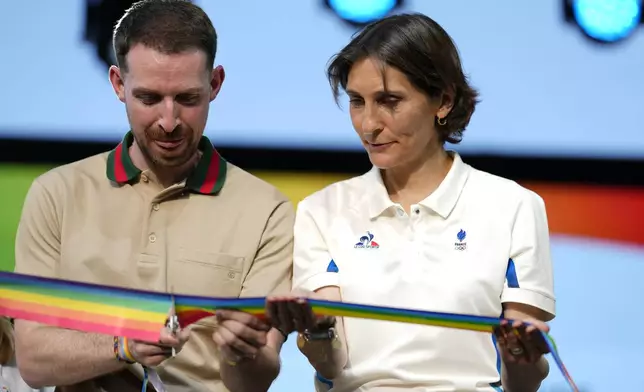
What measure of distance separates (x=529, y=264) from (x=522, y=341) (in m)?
0.34

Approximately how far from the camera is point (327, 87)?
13.7 feet

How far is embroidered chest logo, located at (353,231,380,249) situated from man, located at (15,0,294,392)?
8.8 inches

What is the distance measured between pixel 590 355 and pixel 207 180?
1.57 metres

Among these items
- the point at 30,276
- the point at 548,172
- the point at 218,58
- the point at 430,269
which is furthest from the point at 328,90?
the point at 30,276

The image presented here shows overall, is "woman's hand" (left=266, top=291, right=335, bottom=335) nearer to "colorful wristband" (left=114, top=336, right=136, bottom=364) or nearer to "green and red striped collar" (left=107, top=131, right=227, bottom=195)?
"colorful wristband" (left=114, top=336, right=136, bottom=364)

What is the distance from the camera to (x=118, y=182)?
3.18 m

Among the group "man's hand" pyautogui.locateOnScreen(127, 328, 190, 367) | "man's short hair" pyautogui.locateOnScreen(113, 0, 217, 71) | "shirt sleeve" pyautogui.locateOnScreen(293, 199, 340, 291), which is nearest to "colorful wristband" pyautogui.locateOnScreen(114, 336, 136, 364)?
"man's hand" pyautogui.locateOnScreen(127, 328, 190, 367)

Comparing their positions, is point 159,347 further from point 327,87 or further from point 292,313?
point 327,87

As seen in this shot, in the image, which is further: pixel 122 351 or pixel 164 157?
pixel 164 157

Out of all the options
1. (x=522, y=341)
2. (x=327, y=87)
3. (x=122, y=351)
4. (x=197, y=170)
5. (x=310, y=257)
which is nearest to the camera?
(x=522, y=341)

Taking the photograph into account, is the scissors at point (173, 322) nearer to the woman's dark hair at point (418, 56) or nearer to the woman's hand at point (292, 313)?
the woman's hand at point (292, 313)

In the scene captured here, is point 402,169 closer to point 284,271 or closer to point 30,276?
point 284,271

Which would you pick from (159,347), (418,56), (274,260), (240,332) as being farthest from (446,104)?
(159,347)

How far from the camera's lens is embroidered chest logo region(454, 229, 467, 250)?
3002mm
